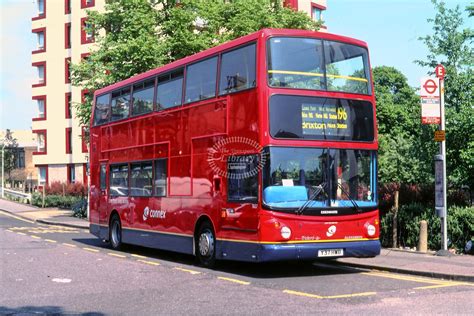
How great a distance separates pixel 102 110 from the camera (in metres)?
19.1

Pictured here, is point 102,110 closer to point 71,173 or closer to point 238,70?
point 238,70

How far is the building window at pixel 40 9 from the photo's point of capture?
59.1 metres

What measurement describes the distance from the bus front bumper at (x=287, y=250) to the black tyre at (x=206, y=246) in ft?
1.38

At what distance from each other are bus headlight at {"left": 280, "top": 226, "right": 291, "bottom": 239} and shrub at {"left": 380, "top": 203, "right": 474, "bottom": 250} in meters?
5.47

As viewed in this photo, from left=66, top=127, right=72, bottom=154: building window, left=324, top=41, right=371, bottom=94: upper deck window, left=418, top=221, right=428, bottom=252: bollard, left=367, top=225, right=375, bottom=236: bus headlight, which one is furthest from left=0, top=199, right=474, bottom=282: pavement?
left=66, top=127, right=72, bottom=154: building window

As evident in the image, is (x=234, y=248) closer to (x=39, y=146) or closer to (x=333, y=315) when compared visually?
(x=333, y=315)

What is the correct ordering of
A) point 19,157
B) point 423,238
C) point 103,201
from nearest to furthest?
point 423,238 → point 103,201 → point 19,157

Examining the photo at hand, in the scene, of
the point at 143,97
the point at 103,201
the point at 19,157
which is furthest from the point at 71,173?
the point at 143,97

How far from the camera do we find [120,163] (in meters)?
17.7

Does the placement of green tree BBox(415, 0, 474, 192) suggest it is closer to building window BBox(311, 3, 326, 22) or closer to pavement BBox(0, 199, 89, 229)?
pavement BBox(0, 199, 89, 229)

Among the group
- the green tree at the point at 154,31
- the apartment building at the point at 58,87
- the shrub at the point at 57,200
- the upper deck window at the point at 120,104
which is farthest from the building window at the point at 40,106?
the upper deck window at the point at 120,104

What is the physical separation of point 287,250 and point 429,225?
223 inches

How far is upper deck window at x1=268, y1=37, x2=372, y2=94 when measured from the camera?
37.9 feet

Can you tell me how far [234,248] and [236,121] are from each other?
2.43 m
